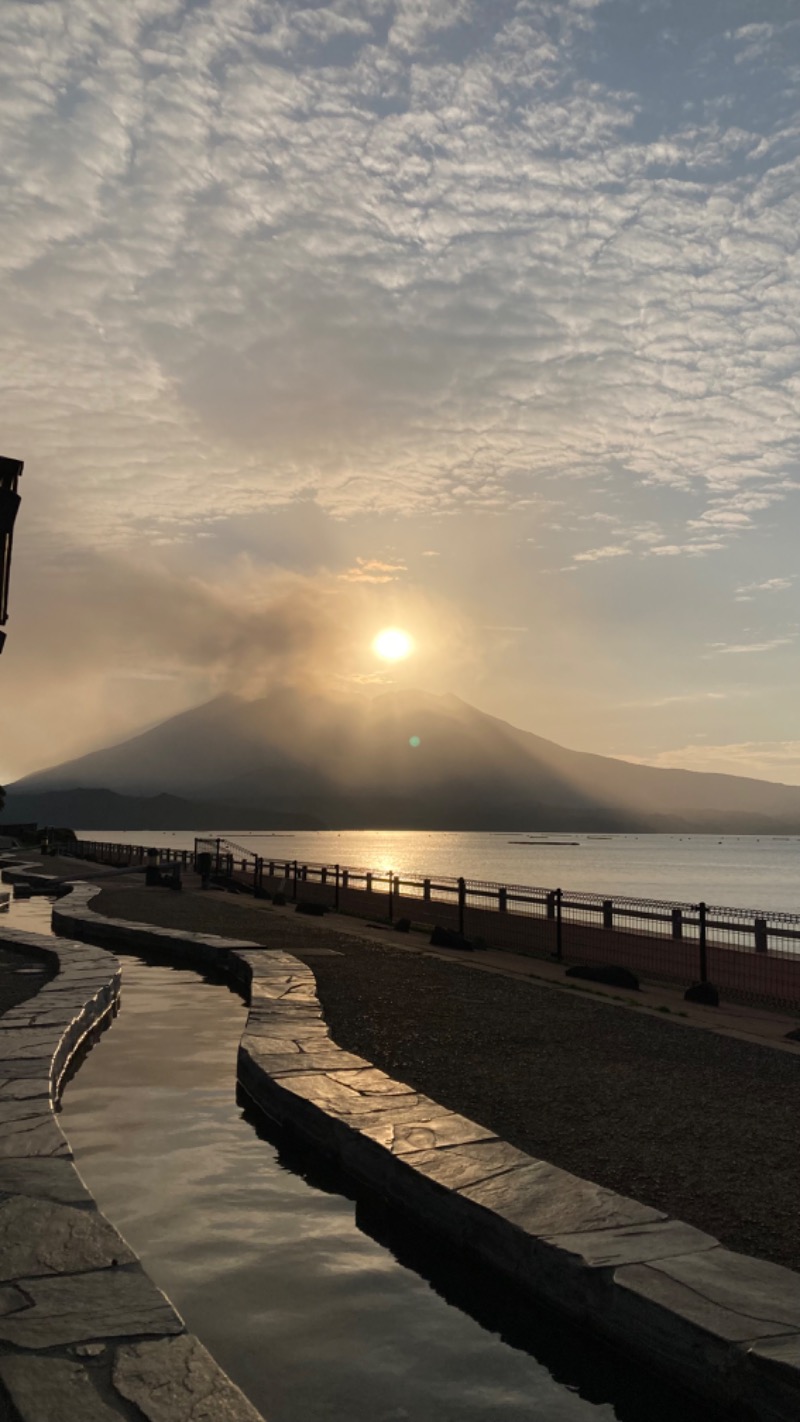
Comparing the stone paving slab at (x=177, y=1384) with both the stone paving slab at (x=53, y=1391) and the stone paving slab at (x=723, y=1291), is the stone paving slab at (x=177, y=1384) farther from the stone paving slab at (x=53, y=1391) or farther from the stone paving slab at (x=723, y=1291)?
the stone paving slab at (x=723, y=1291)

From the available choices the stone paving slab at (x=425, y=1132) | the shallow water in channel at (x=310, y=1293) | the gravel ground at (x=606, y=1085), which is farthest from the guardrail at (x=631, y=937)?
the shallow water in channel at (x=310, y=1293)

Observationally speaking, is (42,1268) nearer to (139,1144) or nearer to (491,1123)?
(139,1144)

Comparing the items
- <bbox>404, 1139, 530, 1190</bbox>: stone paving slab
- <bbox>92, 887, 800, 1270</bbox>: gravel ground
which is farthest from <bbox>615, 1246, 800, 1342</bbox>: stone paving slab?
<bbox>404, 1139, 530, 1190</bbox>: stone paving slab

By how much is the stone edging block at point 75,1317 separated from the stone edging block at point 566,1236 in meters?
1.59

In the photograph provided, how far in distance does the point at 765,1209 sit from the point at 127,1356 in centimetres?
348

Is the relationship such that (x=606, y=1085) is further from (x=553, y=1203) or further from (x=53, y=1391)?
(x=53, y=1391)

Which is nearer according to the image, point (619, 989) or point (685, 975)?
point (619, 989)

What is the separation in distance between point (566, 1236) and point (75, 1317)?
2.08 m

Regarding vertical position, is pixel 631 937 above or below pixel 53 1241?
below

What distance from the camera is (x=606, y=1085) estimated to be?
7.82m

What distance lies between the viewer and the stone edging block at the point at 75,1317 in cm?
306

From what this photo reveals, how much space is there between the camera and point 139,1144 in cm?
631

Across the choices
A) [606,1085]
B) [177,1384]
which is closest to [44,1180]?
[177,1384]

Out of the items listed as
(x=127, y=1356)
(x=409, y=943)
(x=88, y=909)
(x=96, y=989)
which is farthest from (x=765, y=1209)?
(x=88, y=909)
